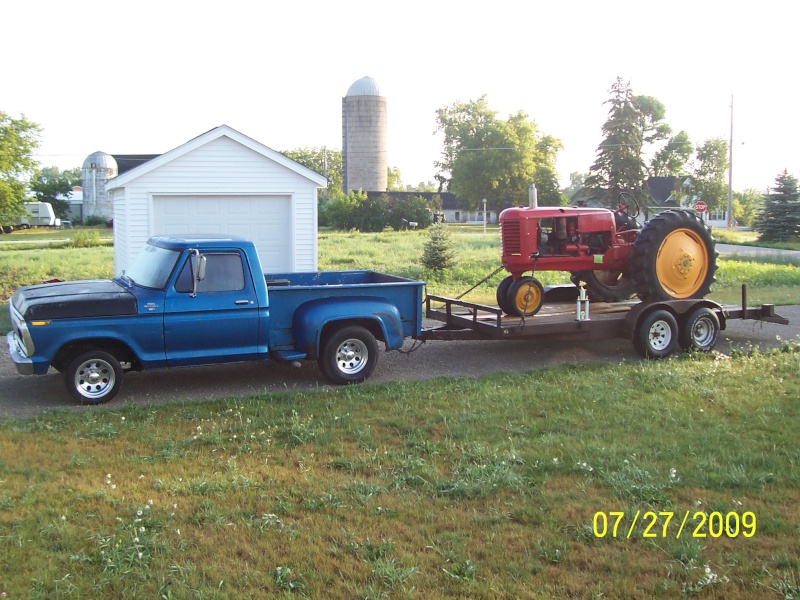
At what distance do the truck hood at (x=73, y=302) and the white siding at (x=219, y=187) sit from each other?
264 inches

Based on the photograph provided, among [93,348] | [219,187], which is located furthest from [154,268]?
[219,187]

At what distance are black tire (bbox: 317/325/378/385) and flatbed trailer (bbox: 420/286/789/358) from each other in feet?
3.41

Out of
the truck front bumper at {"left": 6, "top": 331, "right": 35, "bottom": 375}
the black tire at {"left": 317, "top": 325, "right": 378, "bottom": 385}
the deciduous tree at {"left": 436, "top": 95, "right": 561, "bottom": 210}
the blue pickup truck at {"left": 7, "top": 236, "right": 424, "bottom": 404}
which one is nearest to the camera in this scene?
the truck front bumper at {"left": 6, "top": 331, "right": 35, "bottom": 375}

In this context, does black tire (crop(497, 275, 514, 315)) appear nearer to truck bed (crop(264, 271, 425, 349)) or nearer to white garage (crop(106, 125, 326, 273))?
truck bed (crop(264, 271, 425, 349))

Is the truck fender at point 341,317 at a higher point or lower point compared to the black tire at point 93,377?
higher

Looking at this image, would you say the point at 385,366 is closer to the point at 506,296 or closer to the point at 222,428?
the point at 506,296

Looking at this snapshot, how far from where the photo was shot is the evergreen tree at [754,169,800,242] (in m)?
43.9

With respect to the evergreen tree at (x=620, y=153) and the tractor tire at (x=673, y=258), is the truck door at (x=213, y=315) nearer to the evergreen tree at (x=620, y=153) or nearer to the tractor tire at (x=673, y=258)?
the tractor tire at (x=673, y=258)

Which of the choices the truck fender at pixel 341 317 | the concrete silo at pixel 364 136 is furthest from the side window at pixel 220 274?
the concrete silo at pixel 364 136

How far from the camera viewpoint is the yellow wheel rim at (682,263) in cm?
1127

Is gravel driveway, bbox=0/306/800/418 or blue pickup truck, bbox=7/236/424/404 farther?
gravel driveway, bbox=0/306/800/418

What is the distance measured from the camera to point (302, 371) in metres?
10.2

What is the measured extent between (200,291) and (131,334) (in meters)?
0.88

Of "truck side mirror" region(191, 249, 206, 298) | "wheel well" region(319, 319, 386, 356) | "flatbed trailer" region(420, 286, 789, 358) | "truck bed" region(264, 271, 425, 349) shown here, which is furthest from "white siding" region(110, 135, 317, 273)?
"truck side mirror" region(191, 249, 206, 298)
